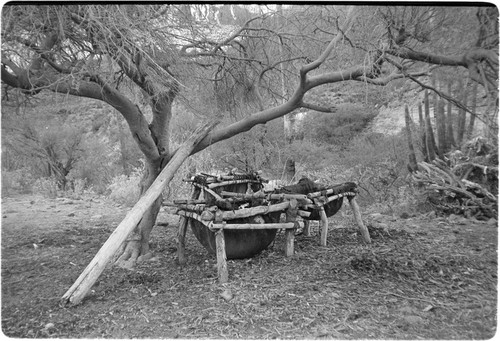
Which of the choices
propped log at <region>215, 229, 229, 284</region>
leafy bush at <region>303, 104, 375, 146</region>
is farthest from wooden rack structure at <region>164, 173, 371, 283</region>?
leafy bush at <region>303, 104, 375, 146</region>

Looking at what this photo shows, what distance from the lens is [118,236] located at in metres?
2.81

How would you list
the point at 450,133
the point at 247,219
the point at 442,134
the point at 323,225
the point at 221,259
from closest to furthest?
the point at 221,259 → the point at 247,219 → the point at 323,225 → the point at 450,133 → the point at 442,134

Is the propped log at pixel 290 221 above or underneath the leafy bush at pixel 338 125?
underneath

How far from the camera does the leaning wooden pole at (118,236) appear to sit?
2578 millimetres

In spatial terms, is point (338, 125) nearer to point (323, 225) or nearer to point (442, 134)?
point (442, 134)

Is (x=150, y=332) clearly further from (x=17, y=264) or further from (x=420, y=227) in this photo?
(x=420, y=227)

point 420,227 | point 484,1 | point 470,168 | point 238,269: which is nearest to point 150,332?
point 238,269

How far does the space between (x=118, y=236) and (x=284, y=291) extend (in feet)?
4.48

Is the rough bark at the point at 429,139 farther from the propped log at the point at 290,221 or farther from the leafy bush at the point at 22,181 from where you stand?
the leafy bush at the point at 22,181

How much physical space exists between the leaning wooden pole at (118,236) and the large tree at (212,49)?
0.98 ft

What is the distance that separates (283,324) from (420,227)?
310 centimetres

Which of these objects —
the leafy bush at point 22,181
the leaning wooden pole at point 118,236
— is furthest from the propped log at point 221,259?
the leafy bush at point 22,181

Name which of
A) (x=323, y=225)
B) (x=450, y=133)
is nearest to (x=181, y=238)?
(x=323, y=225)

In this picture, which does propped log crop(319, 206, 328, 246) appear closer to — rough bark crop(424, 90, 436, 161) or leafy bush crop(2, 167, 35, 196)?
rough bark crop(424, 90, 436, 161)
